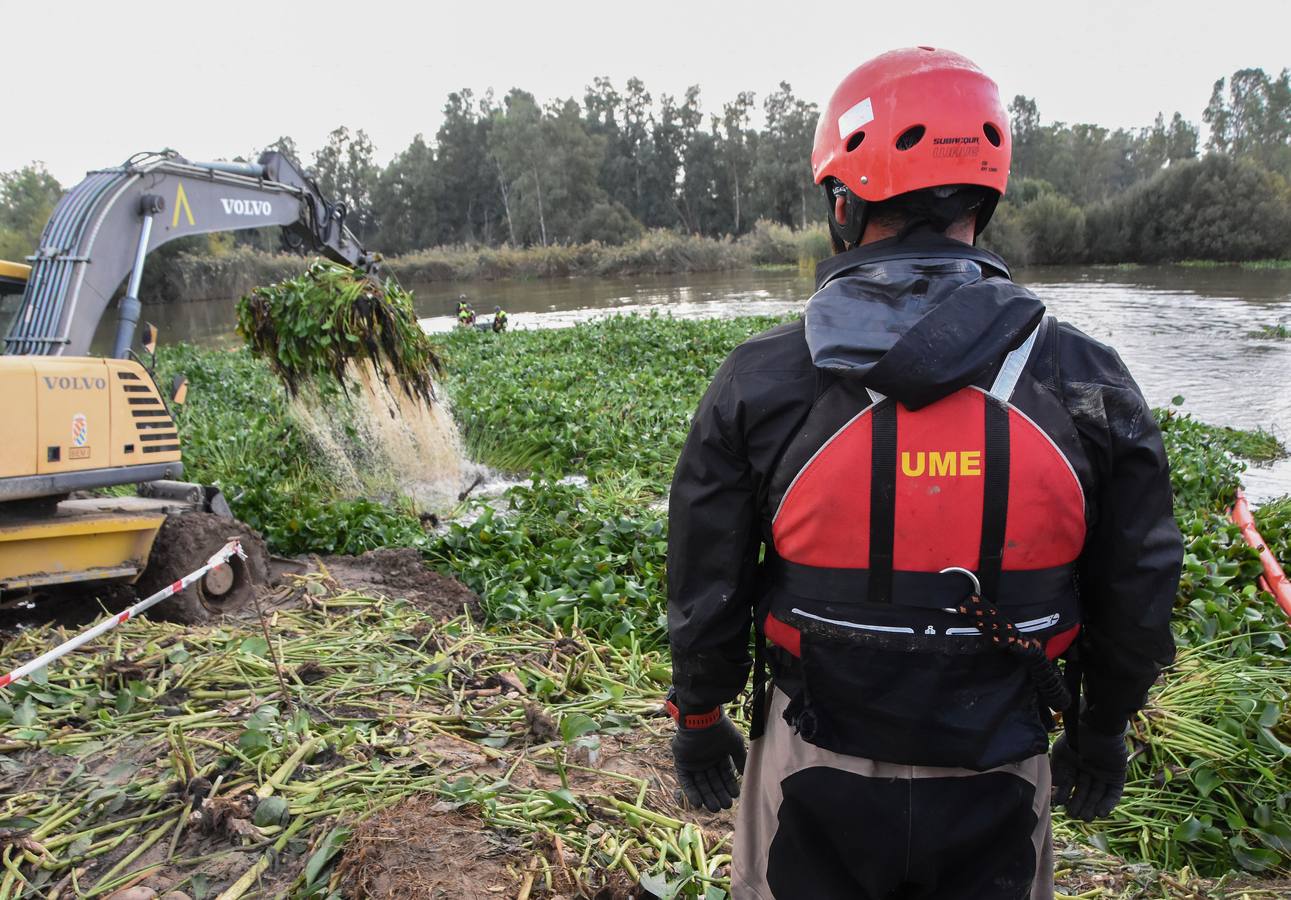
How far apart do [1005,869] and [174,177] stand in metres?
7.21

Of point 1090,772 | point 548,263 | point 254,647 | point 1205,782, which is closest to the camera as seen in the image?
point 1090,772

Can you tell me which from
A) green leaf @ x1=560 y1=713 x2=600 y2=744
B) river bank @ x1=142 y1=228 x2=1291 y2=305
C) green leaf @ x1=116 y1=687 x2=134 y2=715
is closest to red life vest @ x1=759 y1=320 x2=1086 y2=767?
green leaf @ x1=560 y1=713 x2=600 y2=744

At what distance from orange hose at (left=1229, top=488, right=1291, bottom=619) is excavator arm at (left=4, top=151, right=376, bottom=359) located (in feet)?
22.1

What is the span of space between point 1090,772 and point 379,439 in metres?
7.54

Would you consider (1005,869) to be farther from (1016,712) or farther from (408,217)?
(408,217)

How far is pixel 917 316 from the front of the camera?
1.54m

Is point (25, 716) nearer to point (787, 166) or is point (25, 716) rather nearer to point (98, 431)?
point (98, 431)

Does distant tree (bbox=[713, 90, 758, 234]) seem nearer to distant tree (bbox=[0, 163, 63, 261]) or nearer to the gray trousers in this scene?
distant tree (bbox=[0, 163, 63, 261])

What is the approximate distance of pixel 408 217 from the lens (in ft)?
282

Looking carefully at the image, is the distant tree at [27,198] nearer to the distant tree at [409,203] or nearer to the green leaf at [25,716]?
the distant tree at [409,203]

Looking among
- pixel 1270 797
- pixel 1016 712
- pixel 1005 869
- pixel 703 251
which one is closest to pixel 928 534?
pixel 1016 712

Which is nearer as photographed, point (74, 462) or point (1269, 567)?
point (1269, 567)

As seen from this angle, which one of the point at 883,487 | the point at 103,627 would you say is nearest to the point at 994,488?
the point at 883,487

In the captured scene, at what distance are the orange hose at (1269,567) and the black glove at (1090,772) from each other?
313cm
